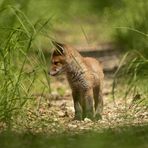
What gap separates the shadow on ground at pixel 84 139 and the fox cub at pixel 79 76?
180cm

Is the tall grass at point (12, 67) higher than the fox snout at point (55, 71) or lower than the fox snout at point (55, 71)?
higher

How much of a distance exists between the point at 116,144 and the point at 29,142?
879mm

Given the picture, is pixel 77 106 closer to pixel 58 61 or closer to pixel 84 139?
pixel 58 61

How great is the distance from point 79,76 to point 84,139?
8.92 feet

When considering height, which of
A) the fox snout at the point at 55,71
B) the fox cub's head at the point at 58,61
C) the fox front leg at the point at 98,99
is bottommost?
the fox front leg at the point at 98,99

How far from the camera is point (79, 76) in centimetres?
877

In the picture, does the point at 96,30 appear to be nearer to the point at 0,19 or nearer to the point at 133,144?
the point at 0,19

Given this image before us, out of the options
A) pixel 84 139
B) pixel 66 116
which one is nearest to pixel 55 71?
pixel 66 116

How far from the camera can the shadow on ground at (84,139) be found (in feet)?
19.0

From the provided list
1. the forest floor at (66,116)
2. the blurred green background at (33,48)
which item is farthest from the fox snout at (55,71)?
the forest floor at (66,116)

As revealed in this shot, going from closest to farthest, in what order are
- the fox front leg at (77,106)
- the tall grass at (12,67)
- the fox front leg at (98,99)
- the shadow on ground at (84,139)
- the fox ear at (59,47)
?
1. the shadow on ground at (84,139)
2. the tall grass at (12,67)
3. the fox ear at (59,47)
4. the fox front leg at (77,106)
5. the fox front leg at (98,99)

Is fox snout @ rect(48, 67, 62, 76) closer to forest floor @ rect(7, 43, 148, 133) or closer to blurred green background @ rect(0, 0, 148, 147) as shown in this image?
blurred green background @ rect(0, 0, 148, 147)

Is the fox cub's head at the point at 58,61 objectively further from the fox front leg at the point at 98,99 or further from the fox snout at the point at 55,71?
the fox front leg at the point at 98,99

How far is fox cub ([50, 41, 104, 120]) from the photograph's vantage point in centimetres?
866
